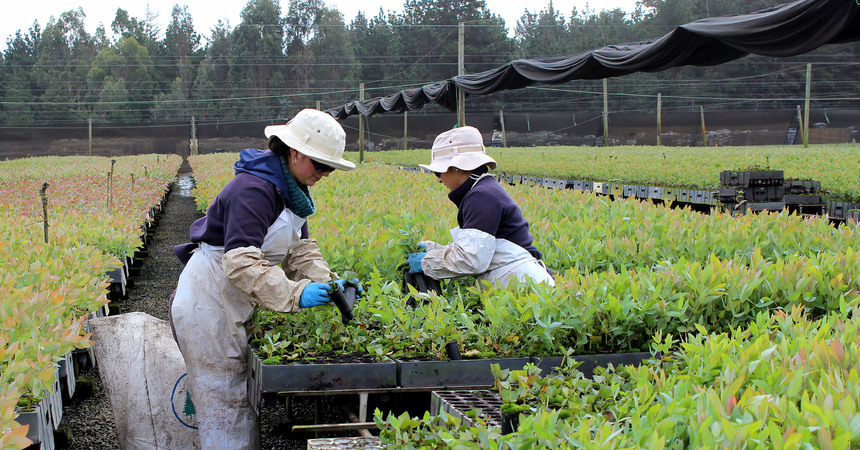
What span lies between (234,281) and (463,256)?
1177mm

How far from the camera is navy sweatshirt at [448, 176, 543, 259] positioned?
369 centimetres

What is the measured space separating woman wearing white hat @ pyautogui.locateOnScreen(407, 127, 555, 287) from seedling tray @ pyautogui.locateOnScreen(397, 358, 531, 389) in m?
0.62

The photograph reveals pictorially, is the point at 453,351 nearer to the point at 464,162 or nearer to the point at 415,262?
the point at 415,262

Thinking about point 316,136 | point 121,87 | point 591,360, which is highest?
point 121,87

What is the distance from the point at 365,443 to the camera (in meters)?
2.44

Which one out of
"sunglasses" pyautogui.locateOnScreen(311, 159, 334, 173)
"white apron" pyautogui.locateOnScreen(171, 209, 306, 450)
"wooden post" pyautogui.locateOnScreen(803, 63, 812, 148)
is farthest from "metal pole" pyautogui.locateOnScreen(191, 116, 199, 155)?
"sunglasses" pyautogui.locateOnScreen(311, 159, 334, 173)

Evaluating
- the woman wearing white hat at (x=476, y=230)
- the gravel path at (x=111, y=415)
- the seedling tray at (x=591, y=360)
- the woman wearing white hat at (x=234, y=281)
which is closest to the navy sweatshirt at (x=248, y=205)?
the woman wearing white hat at (x=234, y=281)

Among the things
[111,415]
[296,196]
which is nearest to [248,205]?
[296,196]

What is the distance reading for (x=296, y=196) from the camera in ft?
10.7

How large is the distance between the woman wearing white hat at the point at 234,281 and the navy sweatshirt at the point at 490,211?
0.77m

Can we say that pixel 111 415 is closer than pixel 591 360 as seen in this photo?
No

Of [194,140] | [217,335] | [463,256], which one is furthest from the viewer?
[194,140]

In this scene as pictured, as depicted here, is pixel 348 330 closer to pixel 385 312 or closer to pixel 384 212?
pixel 385 312

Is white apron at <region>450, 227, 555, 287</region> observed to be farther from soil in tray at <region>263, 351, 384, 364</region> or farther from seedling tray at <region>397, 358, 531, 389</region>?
soil in tray at <region>263, 351, 384, 364</region>
